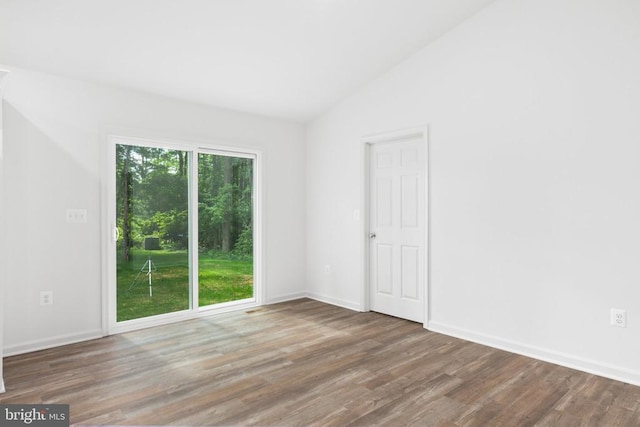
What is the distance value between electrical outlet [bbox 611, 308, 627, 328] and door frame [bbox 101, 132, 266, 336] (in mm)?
3601

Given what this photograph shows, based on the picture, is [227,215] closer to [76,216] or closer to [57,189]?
[76,216]

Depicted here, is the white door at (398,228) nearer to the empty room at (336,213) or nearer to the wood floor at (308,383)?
the empty room at (336,213)

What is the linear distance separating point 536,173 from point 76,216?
13.4 feet

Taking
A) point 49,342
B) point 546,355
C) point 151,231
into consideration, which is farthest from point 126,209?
point 546,355

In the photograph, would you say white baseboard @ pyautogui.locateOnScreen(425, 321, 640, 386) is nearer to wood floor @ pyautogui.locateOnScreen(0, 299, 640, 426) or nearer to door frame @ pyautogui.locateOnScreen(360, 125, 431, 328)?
wood floor @ pyautogui.locateOnScreen(0, 299, 640, 426)

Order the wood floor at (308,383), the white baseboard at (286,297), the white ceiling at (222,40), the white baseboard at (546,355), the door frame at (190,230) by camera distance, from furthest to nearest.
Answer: the white baseboard at (286,297)
the door frame at (190,230)
the white ceiling at (222,40)
the white baseboard at (546,355)
the wood floor at (308,383)

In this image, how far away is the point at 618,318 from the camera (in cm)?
288

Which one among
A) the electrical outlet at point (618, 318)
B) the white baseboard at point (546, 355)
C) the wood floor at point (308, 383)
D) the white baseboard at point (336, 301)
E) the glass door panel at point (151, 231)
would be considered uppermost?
the glass door panel at point (151, 231)

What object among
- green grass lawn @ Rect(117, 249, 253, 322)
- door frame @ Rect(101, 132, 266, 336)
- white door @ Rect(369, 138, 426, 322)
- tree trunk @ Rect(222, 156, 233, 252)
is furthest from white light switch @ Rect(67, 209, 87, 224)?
white door @ Rect(369, 138, 426, 322)

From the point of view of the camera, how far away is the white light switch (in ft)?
11.8

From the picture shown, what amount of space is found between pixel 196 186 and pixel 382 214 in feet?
7.14

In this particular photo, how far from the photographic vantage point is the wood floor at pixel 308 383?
2.35m

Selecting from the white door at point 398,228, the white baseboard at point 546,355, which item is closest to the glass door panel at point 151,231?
the white door at point 398,228

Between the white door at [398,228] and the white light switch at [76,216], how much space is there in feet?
9.96
